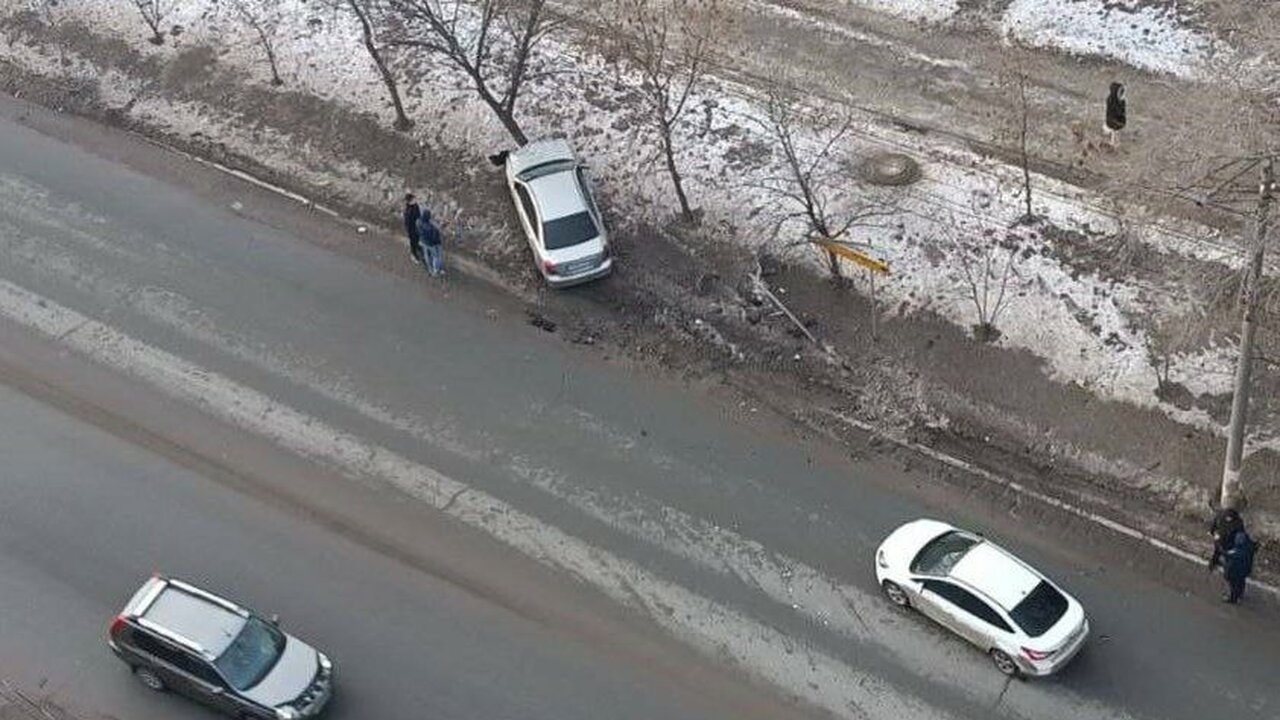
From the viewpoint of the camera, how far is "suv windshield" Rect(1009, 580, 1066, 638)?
59.8 ft

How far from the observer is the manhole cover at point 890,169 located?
25250mm

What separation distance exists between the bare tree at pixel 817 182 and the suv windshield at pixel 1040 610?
738 cm

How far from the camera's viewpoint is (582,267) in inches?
937

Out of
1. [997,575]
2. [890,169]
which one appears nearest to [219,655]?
[997,575]

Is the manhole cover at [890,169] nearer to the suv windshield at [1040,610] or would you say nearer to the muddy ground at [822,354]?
the muddy ground at [822,354]

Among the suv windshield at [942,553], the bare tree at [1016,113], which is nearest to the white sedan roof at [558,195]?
the bare tree at [1016,113]

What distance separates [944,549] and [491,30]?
15.9 metres

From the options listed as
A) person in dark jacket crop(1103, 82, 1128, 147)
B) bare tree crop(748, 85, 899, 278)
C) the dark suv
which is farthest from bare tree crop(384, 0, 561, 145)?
the dark suv

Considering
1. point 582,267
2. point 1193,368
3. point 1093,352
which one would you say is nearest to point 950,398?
point 1093,352

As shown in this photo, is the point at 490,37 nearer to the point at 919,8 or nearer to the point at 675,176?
the point at 675,176

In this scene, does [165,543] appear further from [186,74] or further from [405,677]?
[186,74]

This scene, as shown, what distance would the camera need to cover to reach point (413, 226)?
24.0 m

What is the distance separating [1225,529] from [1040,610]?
2.82m

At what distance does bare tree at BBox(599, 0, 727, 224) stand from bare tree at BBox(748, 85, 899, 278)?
66.1 inches
